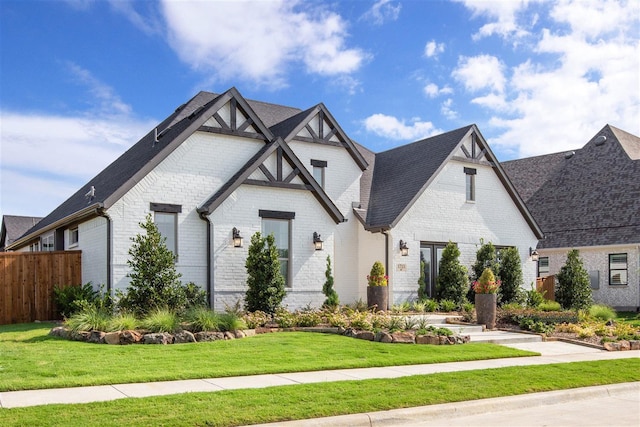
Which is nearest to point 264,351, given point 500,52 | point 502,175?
point 500,52

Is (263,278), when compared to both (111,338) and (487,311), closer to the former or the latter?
(111,338)

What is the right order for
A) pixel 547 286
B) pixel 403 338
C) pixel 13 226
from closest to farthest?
1. pixel 403 338
2. pixel 547 286
3. pixel 13 226

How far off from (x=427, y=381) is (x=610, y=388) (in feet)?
10.1

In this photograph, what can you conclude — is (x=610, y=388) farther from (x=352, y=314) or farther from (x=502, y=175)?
(x=502, y=175)

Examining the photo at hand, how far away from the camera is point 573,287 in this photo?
2408 centimetres

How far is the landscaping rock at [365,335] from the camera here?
14.8 metres

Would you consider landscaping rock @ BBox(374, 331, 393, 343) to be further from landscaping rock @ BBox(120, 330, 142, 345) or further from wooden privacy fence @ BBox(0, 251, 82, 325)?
wooden privacy fence @ BBox(0, 251, 82, 325)

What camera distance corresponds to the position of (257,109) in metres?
25.3

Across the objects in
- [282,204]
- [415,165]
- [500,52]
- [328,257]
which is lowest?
[328,257]

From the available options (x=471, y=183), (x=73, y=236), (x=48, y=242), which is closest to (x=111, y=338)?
(x=73, y=236)

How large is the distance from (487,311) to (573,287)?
7960 millimetres

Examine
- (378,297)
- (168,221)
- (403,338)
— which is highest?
(168,221)

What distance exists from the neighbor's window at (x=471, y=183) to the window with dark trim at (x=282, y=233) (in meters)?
8.55

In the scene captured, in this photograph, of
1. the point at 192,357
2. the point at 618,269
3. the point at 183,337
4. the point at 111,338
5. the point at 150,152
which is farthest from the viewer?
the point at 618,269
